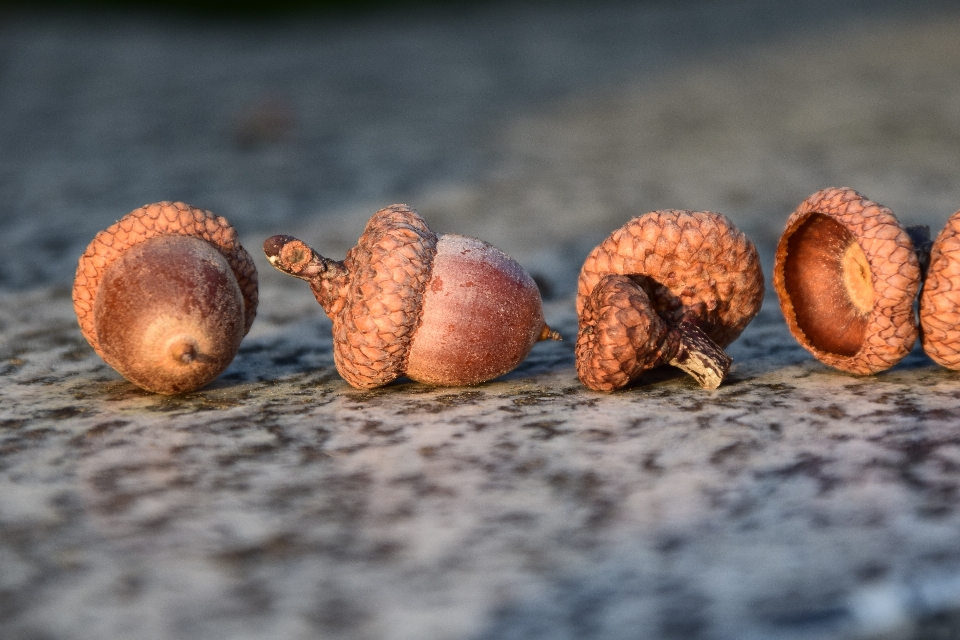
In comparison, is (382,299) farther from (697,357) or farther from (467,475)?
(697,357)

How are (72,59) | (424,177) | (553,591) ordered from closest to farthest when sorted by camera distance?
(553,591) < (424,177) < (72,59)

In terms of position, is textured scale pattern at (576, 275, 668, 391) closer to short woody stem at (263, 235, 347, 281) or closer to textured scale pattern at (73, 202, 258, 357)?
short woody stem at (263, 235, 347, 281)

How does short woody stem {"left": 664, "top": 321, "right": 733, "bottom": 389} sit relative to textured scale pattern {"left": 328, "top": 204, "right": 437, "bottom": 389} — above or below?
below

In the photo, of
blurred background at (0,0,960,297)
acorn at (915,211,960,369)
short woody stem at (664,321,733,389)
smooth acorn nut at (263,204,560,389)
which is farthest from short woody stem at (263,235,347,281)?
blurred background at (0,0,960,297)

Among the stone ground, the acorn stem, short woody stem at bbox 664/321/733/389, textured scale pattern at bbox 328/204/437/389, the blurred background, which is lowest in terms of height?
the stone ground

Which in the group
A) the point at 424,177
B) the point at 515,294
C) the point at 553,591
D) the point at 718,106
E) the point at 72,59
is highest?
the point at 72,59


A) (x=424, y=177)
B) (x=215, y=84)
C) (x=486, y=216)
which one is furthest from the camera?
(x=215, y=84)

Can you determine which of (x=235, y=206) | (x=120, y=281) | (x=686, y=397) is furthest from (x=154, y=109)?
(x=686, y=397)

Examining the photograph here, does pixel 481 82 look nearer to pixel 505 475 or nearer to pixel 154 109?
pixel 154 109
